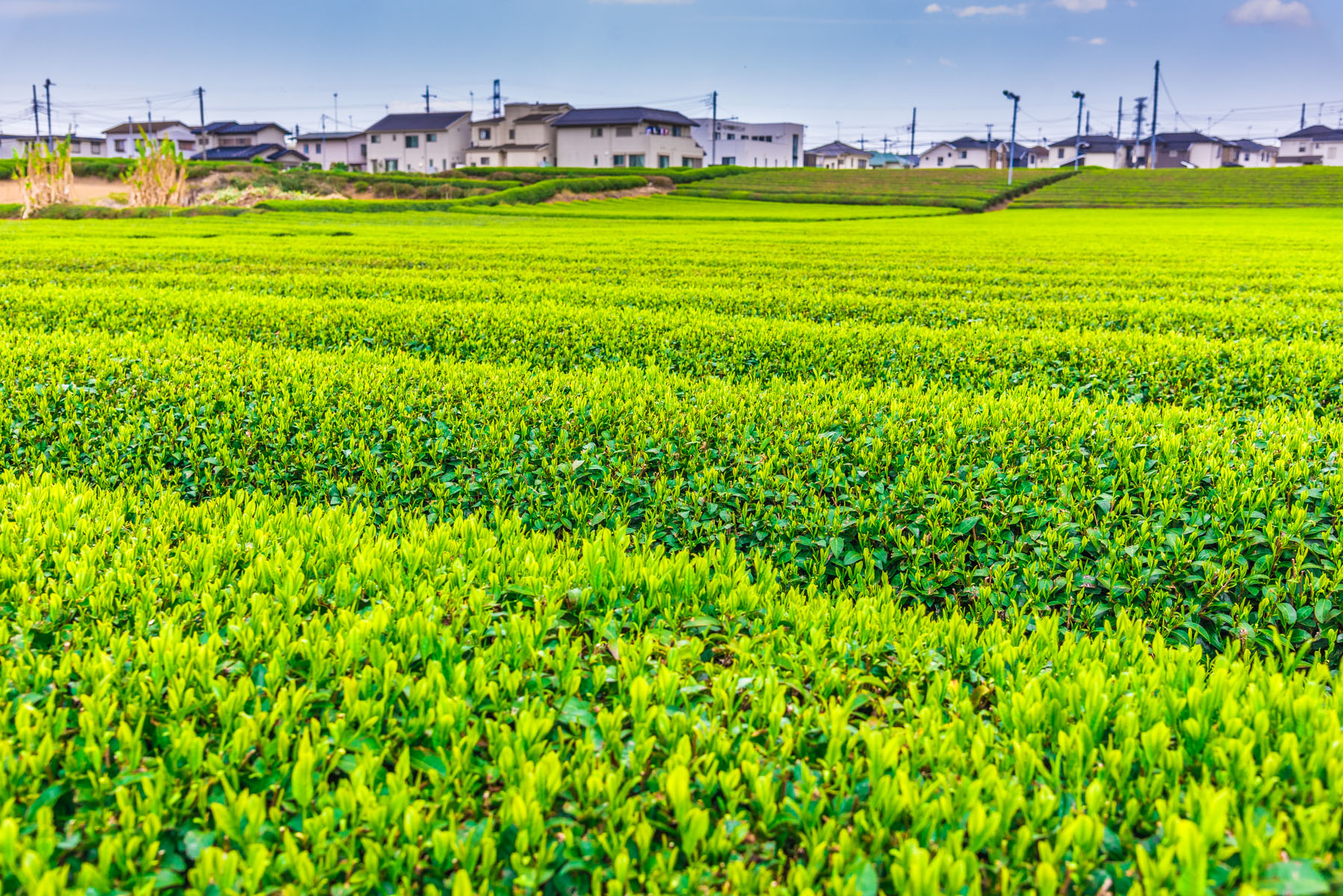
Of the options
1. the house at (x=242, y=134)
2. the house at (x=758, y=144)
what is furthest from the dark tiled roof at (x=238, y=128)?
the house at (x=758, y=144)

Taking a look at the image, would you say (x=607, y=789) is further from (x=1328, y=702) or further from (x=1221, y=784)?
(x=1328, y=702)

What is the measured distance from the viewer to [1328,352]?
8.35m

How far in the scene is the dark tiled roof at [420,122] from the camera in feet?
304

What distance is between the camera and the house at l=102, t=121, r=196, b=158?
10356cm

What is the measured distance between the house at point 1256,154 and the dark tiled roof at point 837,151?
56.7 m

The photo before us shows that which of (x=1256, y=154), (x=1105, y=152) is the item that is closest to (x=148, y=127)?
(x=1105, y=152)

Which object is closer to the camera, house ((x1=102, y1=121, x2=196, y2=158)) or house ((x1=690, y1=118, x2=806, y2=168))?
house ((x1=102, y1=121, x2=196, y2=158))

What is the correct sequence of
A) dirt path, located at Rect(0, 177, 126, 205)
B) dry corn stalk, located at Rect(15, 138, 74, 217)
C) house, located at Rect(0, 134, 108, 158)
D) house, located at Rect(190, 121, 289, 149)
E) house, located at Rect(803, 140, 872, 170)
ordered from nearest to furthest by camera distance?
dry corn stalk, located at Rect(15, 138, 74, 217)
dirt path, located at Rect(0, 177, 126, 205)
house, located at Rect(190, 121, 289, 149)
house, located at Rect(0, 134, 108, 158)
house, located at Rect(803, 140, 872, 170)

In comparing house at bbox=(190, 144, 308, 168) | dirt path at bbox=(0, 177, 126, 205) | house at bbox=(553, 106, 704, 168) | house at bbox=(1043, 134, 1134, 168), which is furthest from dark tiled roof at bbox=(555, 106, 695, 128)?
house at bbox=(1043, 134, 1134, 168)

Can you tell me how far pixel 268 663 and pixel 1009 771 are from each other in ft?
7.53

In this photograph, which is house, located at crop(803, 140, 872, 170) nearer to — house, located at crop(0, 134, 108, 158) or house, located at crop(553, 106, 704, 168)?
house, located at crop(553, 106, 704, 168)

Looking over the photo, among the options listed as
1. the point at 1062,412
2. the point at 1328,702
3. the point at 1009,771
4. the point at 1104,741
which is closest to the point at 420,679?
the point at 1009,771

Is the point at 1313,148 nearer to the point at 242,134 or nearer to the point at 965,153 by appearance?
the point at 965,153

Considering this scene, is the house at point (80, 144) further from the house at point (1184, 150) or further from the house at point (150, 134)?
the house at point (1184, 150)
